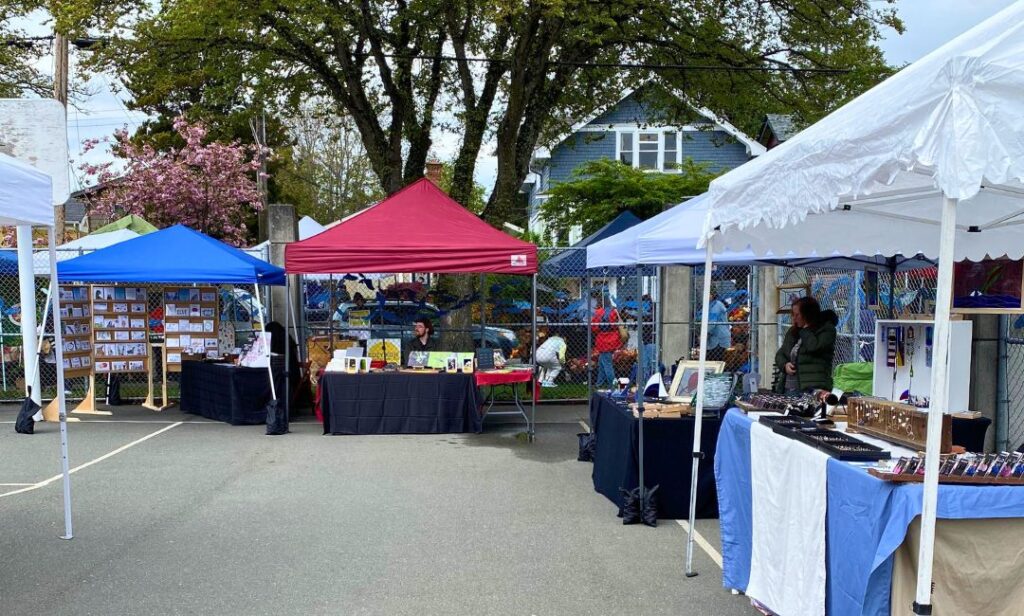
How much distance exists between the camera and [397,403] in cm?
1095

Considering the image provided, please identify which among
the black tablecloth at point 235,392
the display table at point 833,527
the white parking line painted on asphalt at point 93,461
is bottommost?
the white parking line painted on asphalt at point 93,461

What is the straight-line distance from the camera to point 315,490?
7871 mm

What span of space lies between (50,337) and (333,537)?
9.30 meters

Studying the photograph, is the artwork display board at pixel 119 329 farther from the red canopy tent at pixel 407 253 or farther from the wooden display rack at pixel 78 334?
the red canopy tent at pixel 407 253

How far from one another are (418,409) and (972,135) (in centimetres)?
885

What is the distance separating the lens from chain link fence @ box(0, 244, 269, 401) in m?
14.1

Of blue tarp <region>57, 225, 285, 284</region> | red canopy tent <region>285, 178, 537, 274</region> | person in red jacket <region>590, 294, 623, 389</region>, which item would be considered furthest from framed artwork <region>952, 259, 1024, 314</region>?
blue tarp <region>57, 225, 285, 284</region>

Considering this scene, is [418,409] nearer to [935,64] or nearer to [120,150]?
[935,64]

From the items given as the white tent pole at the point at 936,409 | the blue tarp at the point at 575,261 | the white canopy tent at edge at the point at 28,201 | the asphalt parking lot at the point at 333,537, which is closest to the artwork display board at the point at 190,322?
the asphalt parking lot at the point at 333,537

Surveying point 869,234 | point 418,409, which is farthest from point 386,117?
point 869,234

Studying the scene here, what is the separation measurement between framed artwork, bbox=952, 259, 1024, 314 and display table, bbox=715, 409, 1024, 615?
8.28 ft

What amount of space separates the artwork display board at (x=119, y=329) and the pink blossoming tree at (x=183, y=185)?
12.8 m

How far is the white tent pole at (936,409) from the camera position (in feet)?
9.35

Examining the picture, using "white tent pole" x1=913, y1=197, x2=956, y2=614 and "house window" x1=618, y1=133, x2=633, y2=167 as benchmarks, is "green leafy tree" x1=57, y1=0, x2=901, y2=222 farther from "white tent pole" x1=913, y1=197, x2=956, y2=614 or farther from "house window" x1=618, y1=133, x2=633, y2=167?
"house window" x1=618, y1=133, x2=633, y2=167
